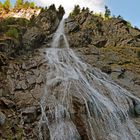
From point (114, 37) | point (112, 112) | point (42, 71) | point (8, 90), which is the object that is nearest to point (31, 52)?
point (42, 71)

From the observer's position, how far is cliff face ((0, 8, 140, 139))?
20481 millimetres

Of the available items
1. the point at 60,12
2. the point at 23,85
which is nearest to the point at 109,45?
the point at 60,12

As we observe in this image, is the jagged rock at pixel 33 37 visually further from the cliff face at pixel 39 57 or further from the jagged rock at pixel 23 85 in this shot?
the jagged rock at pixel 23 85

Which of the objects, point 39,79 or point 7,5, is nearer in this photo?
point 39,79

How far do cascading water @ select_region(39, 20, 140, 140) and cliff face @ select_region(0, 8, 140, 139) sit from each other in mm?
849

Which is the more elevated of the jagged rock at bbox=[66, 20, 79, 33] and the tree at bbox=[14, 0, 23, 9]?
the tree at bbox=[14, 0, 23, 9]

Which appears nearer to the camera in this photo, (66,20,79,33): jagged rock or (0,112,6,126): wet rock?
(0,112,6,126): wet rock

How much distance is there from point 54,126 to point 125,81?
11.3m

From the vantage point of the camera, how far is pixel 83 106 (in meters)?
20.9

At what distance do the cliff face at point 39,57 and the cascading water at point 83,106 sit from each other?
0.85 metres

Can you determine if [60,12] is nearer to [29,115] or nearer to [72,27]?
[72,27]

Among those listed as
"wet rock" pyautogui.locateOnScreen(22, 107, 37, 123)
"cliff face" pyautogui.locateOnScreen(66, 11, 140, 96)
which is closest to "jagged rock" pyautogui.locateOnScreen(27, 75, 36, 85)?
"wet rock" pyautogui.locateOnScreen(22, 107, 37, 123)

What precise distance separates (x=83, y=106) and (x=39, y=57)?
390 inches

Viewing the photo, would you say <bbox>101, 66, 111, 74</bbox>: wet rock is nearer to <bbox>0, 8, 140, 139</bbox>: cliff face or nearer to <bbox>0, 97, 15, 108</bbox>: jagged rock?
<bbox>0, 8, 140, 139</bbox>: cliff face
